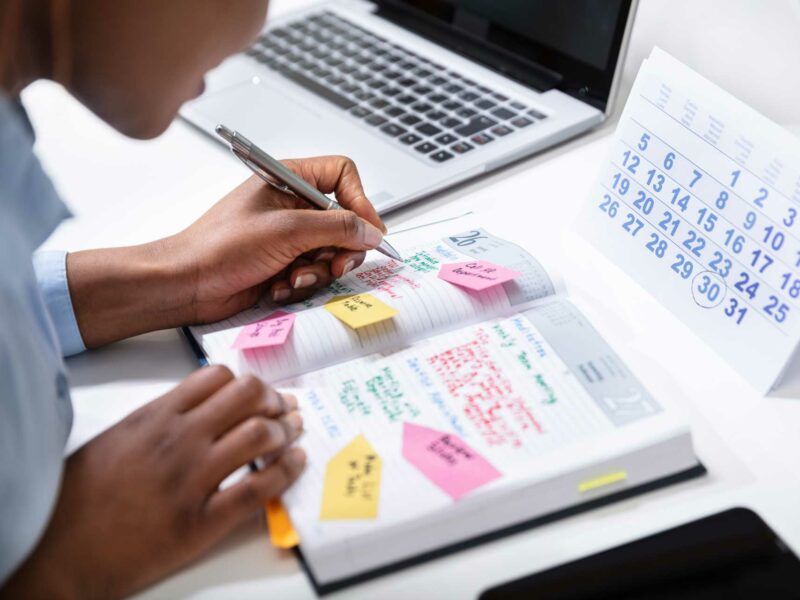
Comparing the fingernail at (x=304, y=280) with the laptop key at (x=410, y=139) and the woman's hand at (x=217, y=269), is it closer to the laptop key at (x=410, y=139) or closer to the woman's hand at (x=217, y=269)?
the woman's hand at (x=217, y=269)

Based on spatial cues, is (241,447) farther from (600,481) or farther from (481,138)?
(481,138)

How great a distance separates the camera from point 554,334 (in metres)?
0.72

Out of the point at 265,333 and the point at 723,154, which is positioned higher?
the point at 723,154

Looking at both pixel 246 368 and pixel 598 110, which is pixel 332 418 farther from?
pixel 598 110

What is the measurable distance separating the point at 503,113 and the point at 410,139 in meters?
0.12

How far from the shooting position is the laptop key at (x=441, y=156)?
998mm

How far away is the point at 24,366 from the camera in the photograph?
582 mm

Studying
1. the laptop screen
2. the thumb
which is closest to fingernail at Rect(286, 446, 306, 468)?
the thumb

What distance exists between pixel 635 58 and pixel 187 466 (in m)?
0.81

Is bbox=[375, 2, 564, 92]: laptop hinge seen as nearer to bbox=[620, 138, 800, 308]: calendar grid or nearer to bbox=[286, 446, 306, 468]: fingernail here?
bbox=[620, 138, 800, 308]: calendar grid

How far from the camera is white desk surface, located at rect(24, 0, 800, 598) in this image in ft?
1.94

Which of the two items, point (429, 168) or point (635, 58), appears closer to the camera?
point (429, 168)

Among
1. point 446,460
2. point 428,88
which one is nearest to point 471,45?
point 428,88

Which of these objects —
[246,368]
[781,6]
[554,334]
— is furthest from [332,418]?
[781,6]
